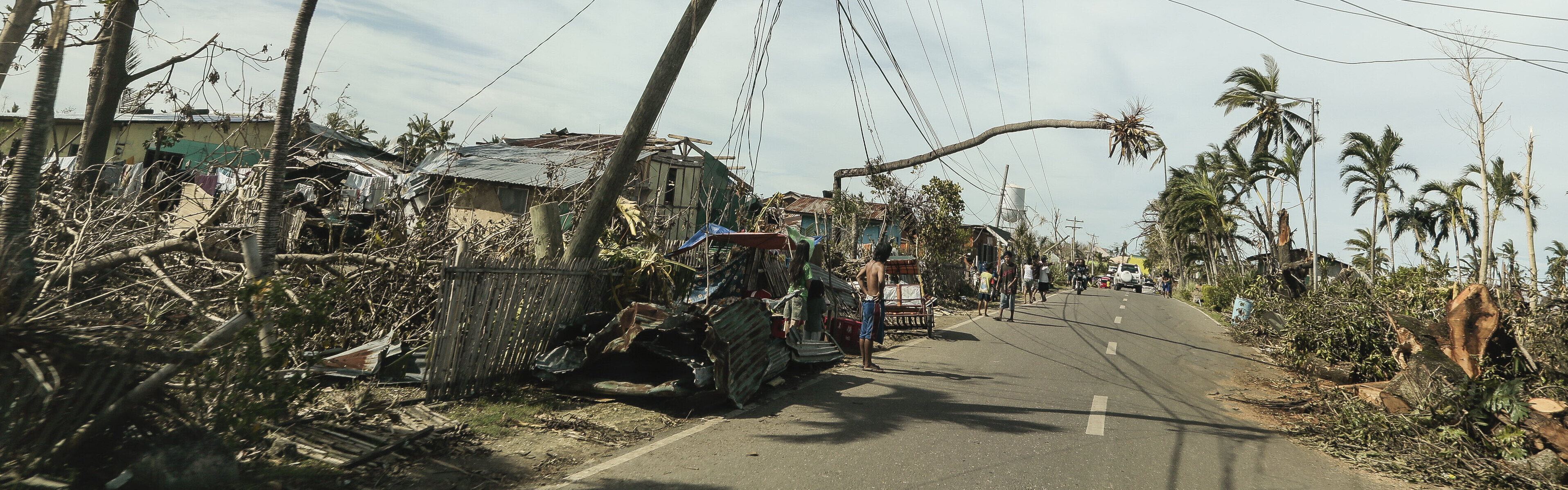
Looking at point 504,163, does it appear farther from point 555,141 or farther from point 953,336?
point 953,336

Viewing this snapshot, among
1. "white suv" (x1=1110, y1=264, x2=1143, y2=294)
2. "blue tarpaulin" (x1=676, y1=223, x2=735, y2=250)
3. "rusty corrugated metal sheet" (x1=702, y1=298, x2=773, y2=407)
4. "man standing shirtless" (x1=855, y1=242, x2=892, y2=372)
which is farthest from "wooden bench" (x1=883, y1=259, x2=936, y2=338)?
"white suv" (x1=1110, y1=264, x2=1143, y2=294)

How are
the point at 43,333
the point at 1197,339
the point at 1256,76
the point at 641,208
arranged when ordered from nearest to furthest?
the point at 43,333 → the point at 641,208 → the point at 1197,339 → the point at 1256,76

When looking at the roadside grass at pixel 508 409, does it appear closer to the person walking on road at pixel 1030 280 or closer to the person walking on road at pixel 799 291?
the person walking on road at pixel 799 291

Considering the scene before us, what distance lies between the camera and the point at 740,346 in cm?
743

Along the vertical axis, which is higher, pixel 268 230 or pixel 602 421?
pixel 268 230

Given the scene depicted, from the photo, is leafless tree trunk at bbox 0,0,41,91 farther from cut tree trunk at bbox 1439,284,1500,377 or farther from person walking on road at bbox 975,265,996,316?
person walking on road at bbox 975,265,996,316

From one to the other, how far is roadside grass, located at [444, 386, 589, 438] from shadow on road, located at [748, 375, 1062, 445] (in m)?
1.71

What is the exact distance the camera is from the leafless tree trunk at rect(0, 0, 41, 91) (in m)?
4.89

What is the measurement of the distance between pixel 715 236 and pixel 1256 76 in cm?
2820

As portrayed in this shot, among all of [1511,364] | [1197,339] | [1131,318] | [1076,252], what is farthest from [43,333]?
[1076,252]

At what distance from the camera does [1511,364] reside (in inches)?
274

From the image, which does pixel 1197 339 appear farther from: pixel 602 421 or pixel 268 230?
pixel 268 230

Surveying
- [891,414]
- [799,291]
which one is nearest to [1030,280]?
[799,291]

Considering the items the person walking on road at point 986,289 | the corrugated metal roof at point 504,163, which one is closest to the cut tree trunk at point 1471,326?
the person walking on road at point 986,289
